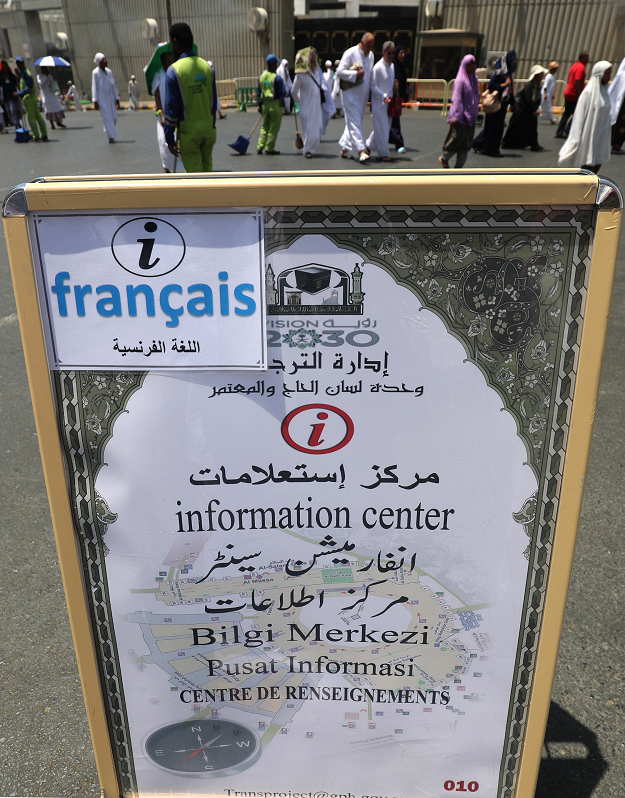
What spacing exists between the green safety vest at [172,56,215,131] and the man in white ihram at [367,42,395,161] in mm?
4542

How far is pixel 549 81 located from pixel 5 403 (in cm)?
1959

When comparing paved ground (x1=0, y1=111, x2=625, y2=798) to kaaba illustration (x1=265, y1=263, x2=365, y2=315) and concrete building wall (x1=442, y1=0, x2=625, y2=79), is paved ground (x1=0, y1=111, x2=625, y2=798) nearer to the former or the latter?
kaaba illustration (x1=265, y1=263, x2=365, y2=315)

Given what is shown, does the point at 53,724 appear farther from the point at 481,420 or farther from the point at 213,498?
the point at 481,420

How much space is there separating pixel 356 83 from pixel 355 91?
0.44ft

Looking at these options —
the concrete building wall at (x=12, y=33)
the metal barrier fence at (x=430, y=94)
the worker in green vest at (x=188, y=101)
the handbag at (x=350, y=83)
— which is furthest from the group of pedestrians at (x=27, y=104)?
the concrete building wall at (x=12, y=33)

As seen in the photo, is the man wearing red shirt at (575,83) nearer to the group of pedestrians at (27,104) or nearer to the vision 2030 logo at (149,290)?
the group of pedestrians at (27,104)

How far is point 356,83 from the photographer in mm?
10492

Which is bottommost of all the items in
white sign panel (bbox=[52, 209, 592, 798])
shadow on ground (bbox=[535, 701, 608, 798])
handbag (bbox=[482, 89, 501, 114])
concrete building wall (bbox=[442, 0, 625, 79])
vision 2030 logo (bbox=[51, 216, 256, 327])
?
shadow on ground (bbox=[535, 701, 608, 798])

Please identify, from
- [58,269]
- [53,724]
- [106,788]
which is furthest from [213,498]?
[53,724]

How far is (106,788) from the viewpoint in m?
1.59

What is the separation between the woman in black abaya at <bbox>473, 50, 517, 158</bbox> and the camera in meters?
10.9

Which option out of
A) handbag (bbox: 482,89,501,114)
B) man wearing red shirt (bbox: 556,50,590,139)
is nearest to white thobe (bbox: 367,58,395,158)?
handbag (bbox: 482,89,501,114)

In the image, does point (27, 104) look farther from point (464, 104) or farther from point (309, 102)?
point (464, 104)

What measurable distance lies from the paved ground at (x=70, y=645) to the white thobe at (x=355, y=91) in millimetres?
7791
